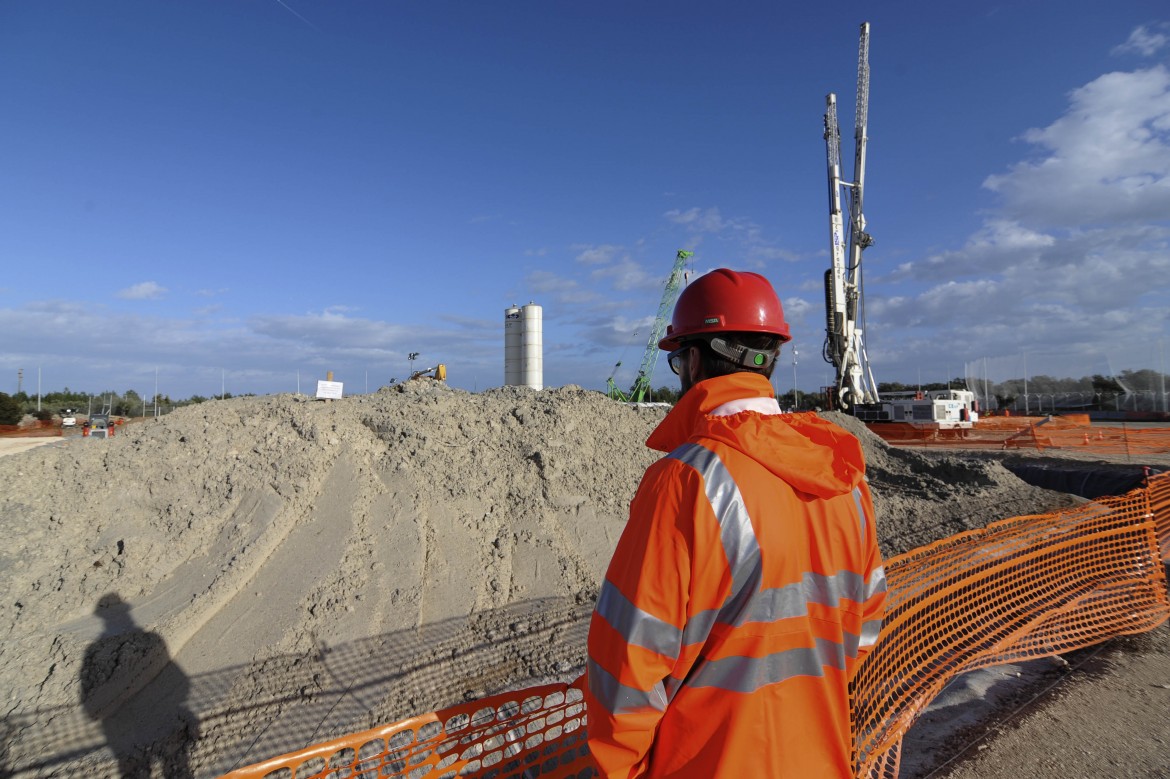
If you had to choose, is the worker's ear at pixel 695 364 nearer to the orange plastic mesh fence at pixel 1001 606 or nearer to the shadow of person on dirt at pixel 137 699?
the orange plastic mesh fence at pixel 1001 606

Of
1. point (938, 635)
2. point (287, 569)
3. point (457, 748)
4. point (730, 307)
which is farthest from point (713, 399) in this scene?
point (287, 569)

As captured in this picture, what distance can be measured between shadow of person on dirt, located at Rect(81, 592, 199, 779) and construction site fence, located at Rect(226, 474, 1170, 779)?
1.03m

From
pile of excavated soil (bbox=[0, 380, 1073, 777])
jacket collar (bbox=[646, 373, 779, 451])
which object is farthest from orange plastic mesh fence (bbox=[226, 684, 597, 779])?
pile of excavated soil (bbox=[0, 380, 1073, 777])

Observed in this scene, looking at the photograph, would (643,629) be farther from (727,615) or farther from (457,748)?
(457,748)

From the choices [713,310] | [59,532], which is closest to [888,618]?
[713,310]

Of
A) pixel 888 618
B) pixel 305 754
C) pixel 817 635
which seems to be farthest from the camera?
pixel 888 618

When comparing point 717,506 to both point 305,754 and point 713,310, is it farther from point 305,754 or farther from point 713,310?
point 305,754

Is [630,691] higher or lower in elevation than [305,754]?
higher

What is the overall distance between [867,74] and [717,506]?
1391 inches

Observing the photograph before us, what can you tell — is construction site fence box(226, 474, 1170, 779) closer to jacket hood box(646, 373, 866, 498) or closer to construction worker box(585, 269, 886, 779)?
construction worker box(585, 269, 886, 779)

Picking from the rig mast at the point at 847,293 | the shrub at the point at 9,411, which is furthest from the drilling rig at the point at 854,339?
the shrub at the point at 9,411

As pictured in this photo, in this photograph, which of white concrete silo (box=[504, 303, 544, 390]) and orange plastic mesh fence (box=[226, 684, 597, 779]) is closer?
orange plastic mesh fence (box=[226, 684, 597, 779])

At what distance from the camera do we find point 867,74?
29.3 meters

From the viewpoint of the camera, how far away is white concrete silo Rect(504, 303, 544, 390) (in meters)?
15.6
